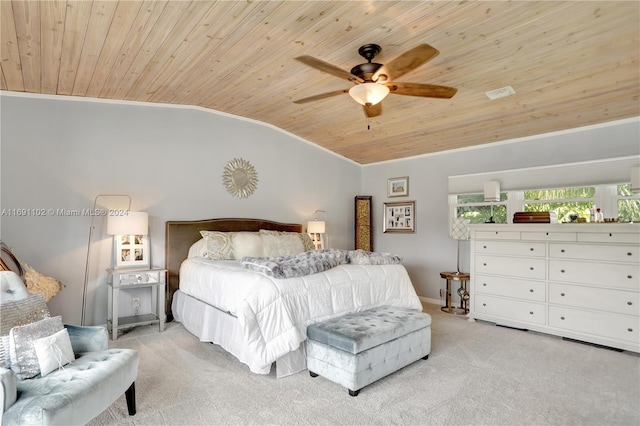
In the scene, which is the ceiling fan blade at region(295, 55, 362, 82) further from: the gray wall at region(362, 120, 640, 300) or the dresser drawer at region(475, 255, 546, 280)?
the gray wall at region(362, 120, 640, 300)

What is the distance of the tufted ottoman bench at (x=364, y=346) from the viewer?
8.23 feet

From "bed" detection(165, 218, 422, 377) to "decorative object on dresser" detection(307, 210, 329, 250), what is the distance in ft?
5.77

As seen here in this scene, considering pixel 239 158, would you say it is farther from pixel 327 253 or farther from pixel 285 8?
pixel 285 8

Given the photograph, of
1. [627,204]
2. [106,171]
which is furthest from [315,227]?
[627,204]

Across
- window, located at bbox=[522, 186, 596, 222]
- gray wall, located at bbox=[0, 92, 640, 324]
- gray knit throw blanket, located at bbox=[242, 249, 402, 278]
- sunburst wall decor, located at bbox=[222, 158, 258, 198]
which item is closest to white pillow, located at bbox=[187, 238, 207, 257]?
gray wall, located at bbox=[0, 92, 640, 324]

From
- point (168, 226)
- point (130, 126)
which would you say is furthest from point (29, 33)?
point (168, 226)

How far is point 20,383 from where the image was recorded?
70.1 inches

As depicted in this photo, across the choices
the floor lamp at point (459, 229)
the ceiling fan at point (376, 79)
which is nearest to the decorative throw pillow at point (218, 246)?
the ceiling fan at point (376, 79)

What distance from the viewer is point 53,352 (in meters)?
1.93

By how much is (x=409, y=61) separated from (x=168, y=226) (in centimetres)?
346

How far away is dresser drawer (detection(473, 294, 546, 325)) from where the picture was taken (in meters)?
3.92

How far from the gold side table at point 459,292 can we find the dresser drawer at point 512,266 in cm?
41

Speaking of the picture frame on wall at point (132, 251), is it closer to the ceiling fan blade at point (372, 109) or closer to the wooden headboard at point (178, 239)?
the wooden headboard at point (178, 239)

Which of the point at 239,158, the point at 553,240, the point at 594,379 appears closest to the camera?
the point at 594,379
